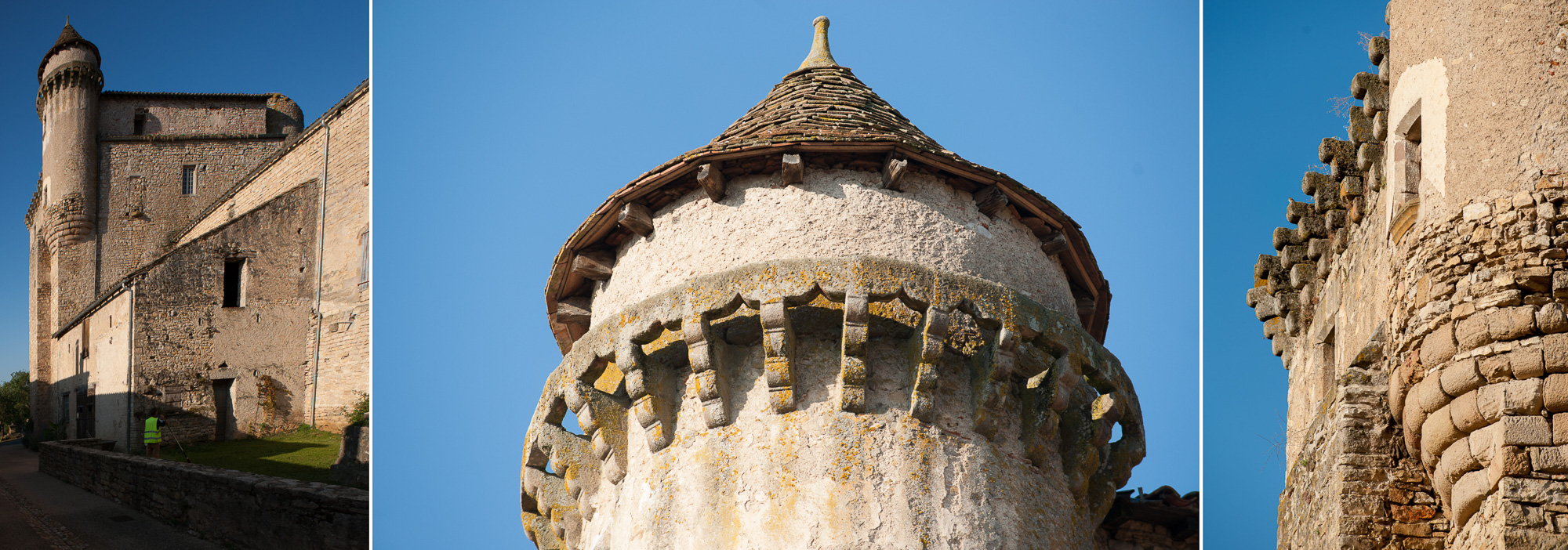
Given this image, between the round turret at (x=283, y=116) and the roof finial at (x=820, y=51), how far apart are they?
2414cm

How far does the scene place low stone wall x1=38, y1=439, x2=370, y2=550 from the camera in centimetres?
969

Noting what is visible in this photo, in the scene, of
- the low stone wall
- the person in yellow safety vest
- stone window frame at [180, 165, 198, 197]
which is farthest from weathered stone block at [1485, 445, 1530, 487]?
stone window frame at [180, 165, 198, 197]

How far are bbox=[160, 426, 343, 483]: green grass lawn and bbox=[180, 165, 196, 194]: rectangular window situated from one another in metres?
12.8

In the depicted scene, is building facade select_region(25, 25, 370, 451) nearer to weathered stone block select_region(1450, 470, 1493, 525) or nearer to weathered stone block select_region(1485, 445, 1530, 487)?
weathered stone block select_region(1450, 470, 1493, 525)

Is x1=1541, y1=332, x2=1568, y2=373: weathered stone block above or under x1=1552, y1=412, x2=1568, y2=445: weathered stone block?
above

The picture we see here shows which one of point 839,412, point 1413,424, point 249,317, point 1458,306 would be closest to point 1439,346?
point 1458,306

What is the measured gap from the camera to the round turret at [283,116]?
30.7 m

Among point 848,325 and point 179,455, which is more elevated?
→ point 848,325

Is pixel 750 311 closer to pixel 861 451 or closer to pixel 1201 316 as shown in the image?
pixel 861 451

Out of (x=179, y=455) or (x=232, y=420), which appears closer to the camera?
(x=179, y=455)

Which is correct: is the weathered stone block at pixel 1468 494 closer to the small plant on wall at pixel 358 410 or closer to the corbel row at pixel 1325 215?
the corbel row at pixel 1325 215

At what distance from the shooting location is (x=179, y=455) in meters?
16.2

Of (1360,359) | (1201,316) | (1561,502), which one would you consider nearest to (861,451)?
(1360,359)

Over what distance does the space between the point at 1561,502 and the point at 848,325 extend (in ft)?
12.2
